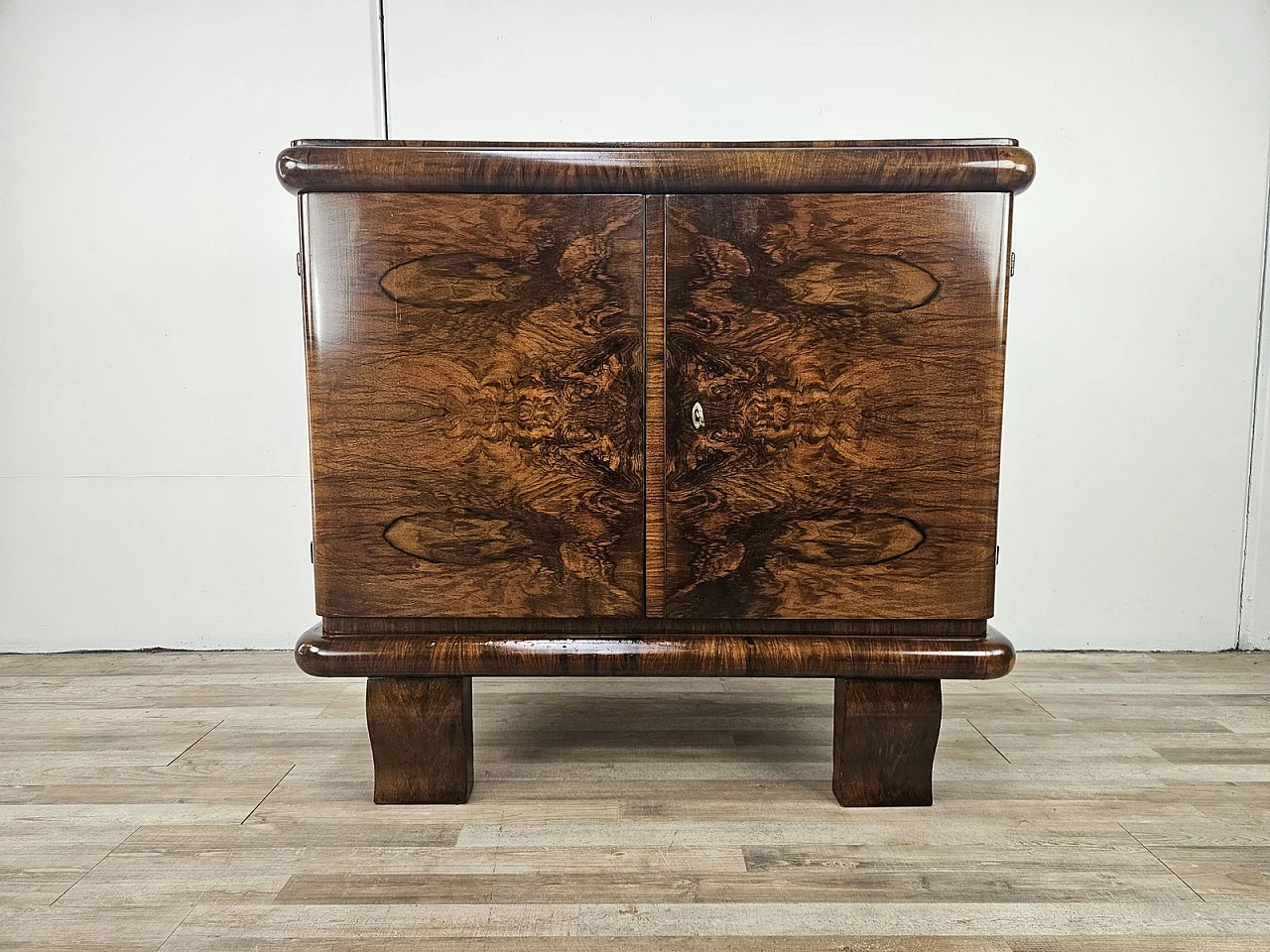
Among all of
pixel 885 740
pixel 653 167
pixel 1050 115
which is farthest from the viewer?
pixel 1050 115

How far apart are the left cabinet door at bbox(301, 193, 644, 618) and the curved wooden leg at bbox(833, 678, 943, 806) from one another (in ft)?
1.09

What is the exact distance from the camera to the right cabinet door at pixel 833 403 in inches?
42.9

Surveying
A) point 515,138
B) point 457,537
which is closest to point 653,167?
point 457,537

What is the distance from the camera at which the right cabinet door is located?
1091mm

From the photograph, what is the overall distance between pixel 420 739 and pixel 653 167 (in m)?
0.81

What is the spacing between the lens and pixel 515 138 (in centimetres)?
193

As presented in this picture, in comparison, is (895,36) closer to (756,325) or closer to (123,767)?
(756,325)

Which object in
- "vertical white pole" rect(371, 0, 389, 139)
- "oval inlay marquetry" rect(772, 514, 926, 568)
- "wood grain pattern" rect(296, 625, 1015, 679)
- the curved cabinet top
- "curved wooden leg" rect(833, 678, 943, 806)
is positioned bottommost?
"curved wooden leg" rect(833, 678, 943, 806)

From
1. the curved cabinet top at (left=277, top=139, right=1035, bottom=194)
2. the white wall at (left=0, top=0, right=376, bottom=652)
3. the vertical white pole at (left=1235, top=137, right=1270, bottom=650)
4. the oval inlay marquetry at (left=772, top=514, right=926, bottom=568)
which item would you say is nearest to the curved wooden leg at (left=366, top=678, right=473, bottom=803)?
the oval inlay marquetry at (left=772, top=514, right=926, bottom=568)

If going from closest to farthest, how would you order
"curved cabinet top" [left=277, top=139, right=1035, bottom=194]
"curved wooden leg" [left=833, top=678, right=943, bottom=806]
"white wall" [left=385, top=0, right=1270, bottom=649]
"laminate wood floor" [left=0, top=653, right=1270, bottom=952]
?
"laminate wood floor" [left=0, top=653, right=1270, bottom=952] < "curved cabinet top" [left=277, top=139, right=1035, bottom=194] < "curved wooden leg" [left=833, top=678, right=943, bottom=806] < "white wall" [left=385, top=0, right=1270, bottom=649]

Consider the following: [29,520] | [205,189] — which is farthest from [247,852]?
[205,189]

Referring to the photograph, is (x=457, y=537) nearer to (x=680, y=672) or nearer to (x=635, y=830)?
(x=680, y=672)

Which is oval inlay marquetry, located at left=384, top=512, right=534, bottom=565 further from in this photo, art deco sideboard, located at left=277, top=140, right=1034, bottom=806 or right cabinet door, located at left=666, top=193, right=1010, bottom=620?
right cabinet door, located at left=666, top=193, right=1010, bottom=620

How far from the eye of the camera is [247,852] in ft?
3.52
